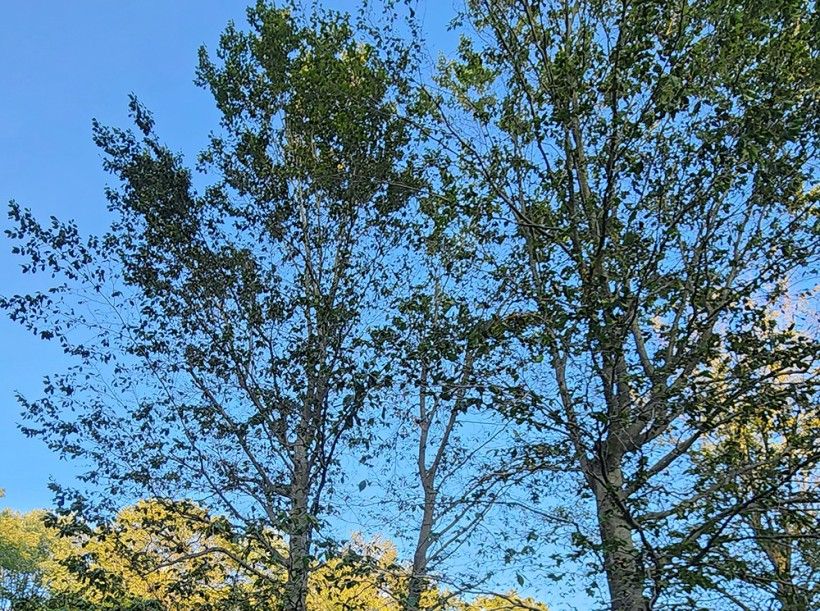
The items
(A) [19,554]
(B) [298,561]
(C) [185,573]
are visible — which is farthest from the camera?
(A) [19,554]

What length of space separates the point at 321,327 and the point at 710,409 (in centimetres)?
360

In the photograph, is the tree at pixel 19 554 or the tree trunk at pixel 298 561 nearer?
the tree trunk at pixel 298 561

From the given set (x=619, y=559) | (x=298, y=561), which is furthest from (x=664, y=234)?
(x=298, y=561)

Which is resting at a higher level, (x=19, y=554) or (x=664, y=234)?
(x=19, y=554)

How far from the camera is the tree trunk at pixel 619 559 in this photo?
112 inches

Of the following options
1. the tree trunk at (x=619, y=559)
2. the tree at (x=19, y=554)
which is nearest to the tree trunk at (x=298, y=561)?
the tree trunk at (x=619, y=559)

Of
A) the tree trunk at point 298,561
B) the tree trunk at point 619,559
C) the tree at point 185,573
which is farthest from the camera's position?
the tree at point 185,573

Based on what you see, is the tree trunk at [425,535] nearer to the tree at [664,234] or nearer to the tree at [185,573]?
the tree at [185,573]

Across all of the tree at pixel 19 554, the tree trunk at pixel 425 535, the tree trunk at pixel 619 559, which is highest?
the tree at pixel 19 554

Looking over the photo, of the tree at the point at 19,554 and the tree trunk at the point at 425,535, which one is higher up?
the tree at the point at 19,554

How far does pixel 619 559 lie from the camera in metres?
3.00

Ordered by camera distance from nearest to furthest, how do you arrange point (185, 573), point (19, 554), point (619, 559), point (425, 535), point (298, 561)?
point (619, 559)
point (298, 561)
point (185, 573)
point (425, 535)
point (19, 554)

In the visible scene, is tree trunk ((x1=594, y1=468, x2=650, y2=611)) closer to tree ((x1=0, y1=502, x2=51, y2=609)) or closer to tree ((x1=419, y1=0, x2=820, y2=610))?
tree ((x1=419, y1=0, x2=820, y2=610))

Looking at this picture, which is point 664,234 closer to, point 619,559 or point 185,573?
point 619,559
